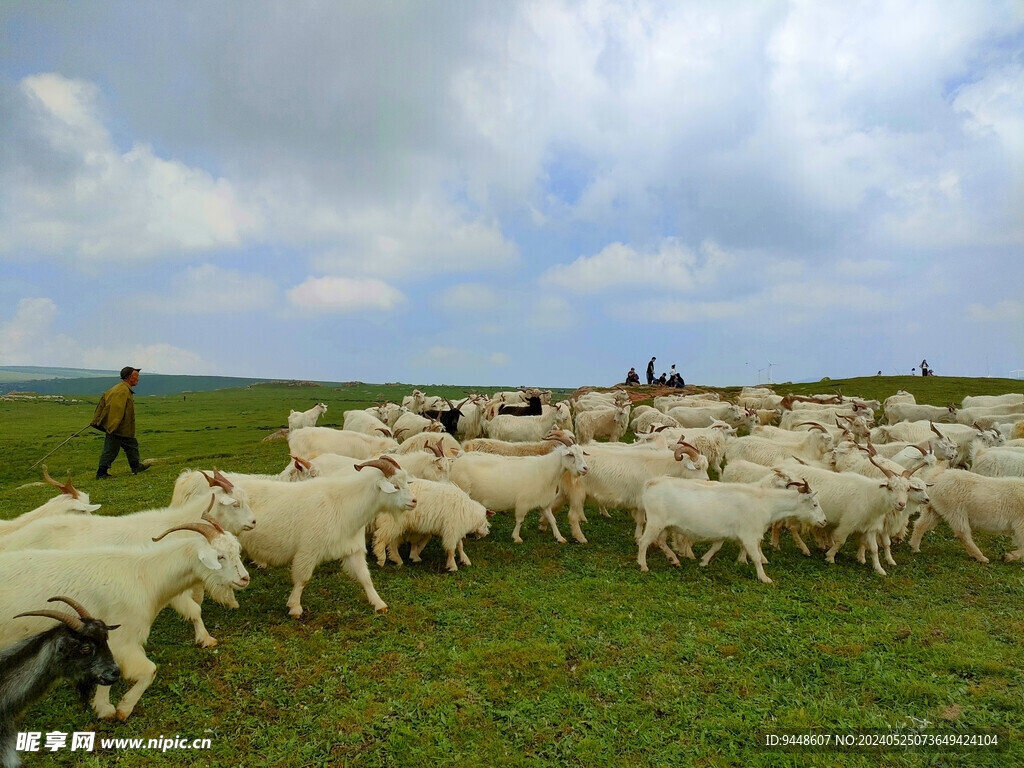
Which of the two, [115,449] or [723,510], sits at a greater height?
[723,510]

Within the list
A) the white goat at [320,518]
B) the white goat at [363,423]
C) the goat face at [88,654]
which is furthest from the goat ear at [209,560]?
the white goat at [363,423]

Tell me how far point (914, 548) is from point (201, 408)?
165 ft

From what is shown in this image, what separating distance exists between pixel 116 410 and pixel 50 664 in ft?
41.2

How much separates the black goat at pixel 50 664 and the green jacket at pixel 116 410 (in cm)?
1214

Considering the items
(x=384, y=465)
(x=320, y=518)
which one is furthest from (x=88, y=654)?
(x=384, y=465)

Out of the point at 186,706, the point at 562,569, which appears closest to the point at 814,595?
the point at 562,569

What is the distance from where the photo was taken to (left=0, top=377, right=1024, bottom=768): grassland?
4.28m

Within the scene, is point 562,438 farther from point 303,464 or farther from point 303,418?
point 303,418

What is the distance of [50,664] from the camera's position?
3973 mm

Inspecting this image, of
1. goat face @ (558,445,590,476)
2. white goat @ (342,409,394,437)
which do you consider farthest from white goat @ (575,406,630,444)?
goat face @ (558,445,590,476)

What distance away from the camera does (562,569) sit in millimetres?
8203

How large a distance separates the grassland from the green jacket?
9.64 m

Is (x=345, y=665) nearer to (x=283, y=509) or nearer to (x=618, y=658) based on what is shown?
(x=283, y=509)

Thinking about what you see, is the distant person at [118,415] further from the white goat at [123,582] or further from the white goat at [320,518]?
the white goat at [123,582]
